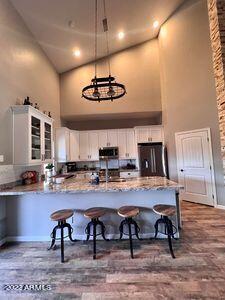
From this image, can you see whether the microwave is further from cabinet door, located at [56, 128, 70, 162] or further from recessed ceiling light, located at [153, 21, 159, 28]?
recessed ceiling light, located at [153, 21, 159, 28]

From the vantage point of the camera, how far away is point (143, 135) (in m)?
6.08

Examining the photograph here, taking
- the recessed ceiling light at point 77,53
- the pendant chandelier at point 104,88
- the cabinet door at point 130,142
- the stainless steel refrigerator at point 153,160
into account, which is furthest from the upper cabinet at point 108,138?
the recessed ceiling light at point 77,53

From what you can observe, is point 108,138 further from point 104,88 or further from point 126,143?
point 104,88

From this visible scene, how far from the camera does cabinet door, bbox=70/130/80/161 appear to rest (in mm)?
6015

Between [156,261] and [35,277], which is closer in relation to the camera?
[35,277]

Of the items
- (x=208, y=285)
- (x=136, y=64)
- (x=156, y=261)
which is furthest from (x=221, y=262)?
(x=136, y=64)

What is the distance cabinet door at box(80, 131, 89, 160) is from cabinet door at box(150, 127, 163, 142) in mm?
2289

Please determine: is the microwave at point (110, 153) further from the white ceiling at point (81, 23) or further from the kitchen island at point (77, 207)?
the kitchen island at point (77, 207)

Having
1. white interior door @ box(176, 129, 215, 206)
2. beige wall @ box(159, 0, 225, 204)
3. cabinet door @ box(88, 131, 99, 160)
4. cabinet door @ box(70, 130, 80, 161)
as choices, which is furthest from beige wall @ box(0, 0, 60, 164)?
white interior door @ box(176, 129, 215, 206)

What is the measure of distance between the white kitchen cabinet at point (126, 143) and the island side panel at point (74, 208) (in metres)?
3.34

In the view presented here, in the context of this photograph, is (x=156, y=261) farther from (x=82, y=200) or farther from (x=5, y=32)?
(x=5, y=32)

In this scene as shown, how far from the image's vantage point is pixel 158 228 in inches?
117

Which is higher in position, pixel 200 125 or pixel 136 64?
pixel 136 64

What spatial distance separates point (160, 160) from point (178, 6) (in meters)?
4.40
